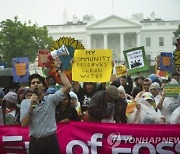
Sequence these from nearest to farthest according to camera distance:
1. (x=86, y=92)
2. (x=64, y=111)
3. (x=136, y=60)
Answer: (x=64, y=111), (x=86, y=92), (x=136, y=60)

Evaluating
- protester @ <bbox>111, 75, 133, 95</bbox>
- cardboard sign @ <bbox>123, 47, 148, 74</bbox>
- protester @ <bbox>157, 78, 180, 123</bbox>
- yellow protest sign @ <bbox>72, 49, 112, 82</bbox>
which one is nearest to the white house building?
cardboard sign @ <bbox>123, 47, 148, 74</bbox>

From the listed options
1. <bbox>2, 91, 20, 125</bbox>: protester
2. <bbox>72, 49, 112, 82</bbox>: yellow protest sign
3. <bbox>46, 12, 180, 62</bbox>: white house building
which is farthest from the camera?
<bbox>46, 12, 180, 62</bbox>: white house building

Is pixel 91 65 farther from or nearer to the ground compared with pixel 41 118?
farther from the ground

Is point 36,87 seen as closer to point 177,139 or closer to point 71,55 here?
point 177,139

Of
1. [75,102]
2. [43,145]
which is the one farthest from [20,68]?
[43,145]

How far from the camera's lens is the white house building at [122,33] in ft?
276

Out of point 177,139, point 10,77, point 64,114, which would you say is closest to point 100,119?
point 64,114

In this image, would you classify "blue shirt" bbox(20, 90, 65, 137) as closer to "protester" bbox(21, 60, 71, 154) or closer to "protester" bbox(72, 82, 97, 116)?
"protester" bbox(21, 60, 71, 154)

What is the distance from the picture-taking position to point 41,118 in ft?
14.4

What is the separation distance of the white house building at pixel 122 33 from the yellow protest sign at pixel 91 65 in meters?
74.8

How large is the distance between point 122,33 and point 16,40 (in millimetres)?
39751

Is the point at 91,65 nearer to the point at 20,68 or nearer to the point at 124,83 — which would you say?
the point at 124,83

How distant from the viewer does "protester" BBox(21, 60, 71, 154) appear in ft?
14.4

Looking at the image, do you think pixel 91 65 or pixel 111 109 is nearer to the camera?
pixel 111 109
